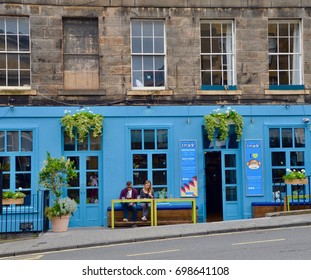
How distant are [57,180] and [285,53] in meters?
8.54

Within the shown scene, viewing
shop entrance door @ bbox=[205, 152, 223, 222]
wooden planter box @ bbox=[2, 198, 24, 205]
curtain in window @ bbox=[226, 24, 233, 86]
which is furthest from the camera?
shop entrance door @ bbox=[205, 152, 223, 222]

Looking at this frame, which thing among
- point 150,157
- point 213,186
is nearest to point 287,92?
point 213,186

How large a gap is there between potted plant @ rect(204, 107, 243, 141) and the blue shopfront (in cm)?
35

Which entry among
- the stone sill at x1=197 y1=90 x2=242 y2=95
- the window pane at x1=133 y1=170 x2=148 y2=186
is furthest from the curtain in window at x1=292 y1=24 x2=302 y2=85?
the window pane at x1=133 y1=170 x2=148 y2=186

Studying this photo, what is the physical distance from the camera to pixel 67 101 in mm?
19438

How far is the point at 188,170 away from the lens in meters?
19.7

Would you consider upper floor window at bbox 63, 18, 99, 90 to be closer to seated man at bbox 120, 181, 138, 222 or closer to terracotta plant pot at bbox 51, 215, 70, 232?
seated man at bbox 120, 181, 138, 222

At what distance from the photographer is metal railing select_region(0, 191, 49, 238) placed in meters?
18.1

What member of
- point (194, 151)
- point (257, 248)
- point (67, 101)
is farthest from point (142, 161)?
point (257, 248)

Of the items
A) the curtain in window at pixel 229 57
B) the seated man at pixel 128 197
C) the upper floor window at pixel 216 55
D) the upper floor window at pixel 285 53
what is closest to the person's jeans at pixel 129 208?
the seated man at pixel 128 197

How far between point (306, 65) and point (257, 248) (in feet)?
31.2

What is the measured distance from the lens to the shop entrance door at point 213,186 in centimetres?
2059

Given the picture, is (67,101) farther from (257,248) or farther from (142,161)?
(257,248)

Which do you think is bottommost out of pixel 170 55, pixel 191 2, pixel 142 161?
pixel 142 161
